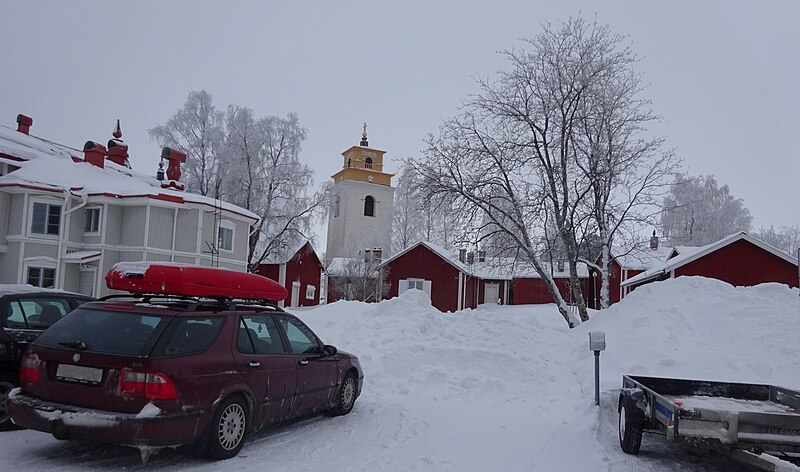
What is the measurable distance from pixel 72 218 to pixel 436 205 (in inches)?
616

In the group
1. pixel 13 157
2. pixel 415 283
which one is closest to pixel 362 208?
pixel 415 283

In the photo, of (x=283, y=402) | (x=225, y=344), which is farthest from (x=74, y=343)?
(x=283, y=402)

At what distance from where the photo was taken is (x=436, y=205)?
2055cm

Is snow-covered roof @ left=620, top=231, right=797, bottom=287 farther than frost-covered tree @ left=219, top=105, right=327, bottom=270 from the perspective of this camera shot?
No

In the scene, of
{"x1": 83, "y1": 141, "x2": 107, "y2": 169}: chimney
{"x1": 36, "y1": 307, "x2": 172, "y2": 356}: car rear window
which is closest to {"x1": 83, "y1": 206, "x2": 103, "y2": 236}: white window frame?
{"x1": 83, "y1": 141, "x2": 107, "y2": 169}: chimney

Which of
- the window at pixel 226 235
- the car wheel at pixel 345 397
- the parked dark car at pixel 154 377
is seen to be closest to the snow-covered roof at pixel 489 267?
the window at pixel 226 235

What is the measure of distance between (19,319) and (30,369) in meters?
1.76

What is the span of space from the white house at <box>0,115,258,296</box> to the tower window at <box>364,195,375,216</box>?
3458cm

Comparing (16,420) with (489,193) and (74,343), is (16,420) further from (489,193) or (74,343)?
(489,193)

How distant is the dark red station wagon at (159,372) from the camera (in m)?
5.45

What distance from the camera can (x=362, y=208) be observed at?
2472 inches

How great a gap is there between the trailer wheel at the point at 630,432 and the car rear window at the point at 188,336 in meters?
4.63

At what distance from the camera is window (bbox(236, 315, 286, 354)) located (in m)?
6.71

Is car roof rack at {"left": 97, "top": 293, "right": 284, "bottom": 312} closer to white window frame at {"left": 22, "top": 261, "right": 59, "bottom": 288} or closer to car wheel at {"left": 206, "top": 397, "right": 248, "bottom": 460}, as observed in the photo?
car wheel at {"left": 206, "top": 397, "right": 248, "bottom": 460}
